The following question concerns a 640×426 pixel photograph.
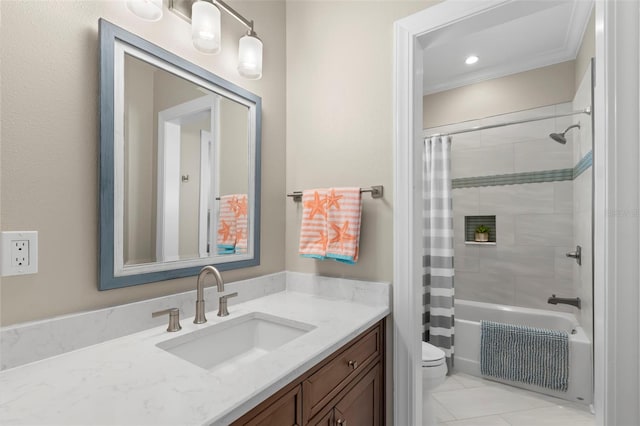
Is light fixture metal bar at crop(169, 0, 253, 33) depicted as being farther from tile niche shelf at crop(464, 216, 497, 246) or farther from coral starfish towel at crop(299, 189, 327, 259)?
tile niche shelf at crop(464, 216, 497, 246)

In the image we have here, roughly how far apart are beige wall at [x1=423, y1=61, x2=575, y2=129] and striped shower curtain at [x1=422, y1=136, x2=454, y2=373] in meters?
0.64

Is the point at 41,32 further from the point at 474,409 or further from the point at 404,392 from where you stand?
Answer: the point at 474,409

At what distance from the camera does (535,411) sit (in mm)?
1998

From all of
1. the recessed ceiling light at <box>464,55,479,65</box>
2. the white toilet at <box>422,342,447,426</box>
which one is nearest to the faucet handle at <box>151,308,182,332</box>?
the white toilet at <box>422,342,447,426</box>

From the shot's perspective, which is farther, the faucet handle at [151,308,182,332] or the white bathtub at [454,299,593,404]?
the white bathtub at [454,299,593,404]

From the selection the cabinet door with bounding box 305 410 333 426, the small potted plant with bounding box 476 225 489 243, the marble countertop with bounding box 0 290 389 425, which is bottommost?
the cabinet door with bounding box 305 410 333 426

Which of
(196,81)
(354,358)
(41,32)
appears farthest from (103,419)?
(196,81)

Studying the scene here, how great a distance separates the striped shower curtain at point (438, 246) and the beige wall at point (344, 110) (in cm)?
114

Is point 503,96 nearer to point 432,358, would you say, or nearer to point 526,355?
point 526,355

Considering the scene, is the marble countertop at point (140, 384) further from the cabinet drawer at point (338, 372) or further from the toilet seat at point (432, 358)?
the toilet seat at point (432, 358)

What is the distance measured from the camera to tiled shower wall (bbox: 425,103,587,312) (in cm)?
259

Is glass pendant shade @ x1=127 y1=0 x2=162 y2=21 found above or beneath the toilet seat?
above

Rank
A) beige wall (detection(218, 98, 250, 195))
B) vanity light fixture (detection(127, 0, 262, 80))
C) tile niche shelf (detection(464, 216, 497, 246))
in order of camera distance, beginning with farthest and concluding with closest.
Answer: tile niche shelf (detection(464, 216, 497, 246)) < beige wall (detection(218, 98, 250, 195)) < vanity light fixture (detection(127, 0, 262, 80))

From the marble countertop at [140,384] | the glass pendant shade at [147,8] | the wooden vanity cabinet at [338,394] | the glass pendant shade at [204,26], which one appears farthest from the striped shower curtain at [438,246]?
the glass pendant shade at [147,8]
